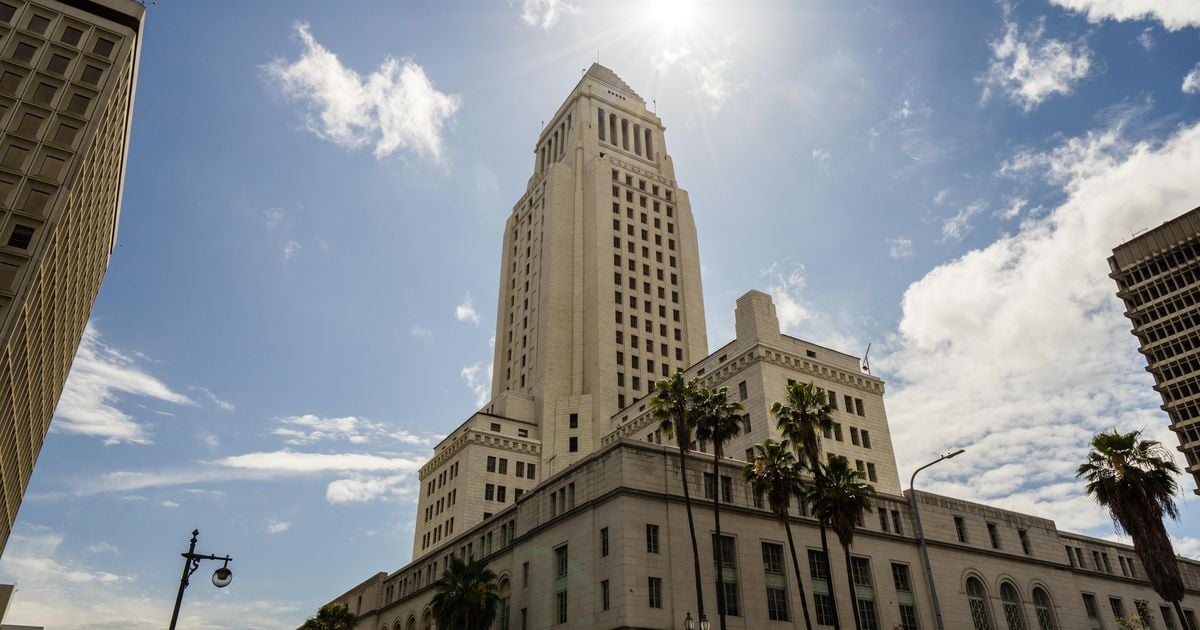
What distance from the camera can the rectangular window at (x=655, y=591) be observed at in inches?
1761

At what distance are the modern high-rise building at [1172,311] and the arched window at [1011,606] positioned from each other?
8245cm

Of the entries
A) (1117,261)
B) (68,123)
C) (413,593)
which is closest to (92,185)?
(68,123)

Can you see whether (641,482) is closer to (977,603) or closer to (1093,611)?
(977,603)

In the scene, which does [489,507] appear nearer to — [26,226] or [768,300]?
[768,300]

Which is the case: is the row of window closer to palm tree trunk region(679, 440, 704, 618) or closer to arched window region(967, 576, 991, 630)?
arched window region(967, 576, 991, 630)

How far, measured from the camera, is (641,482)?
48.2m

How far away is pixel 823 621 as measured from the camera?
4972 cm

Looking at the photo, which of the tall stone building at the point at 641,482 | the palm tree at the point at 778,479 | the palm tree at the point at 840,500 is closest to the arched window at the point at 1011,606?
the tall stone building at the point at 641,482

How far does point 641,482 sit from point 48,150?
167ft

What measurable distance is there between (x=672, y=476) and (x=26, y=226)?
5009 centimetres

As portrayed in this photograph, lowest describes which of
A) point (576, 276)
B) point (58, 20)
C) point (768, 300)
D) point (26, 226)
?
point (26, 226)

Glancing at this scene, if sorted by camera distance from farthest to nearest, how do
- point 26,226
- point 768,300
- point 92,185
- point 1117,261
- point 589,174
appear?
point 1117,261 < point 589,174 < point 768,300 < point 92,185 < point 26,226

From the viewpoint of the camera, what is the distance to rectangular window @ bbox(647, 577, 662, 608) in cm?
4474

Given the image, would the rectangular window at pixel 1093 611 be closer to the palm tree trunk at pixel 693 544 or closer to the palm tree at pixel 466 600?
the palm tree trunk at pixel 693 544
